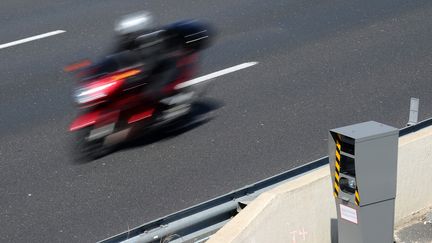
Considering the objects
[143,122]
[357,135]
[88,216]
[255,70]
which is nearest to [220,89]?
[255,70]

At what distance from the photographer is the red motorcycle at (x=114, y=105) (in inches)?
382

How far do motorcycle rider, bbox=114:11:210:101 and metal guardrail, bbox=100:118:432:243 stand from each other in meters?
2.69

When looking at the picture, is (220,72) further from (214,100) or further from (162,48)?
(162,48)

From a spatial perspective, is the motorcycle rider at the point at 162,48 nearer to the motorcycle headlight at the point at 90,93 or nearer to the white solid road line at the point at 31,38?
the motorcycle headlight at the point at 90,93

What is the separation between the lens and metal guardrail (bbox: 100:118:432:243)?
23.1 feet

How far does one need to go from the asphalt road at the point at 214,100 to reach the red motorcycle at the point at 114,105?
0.77ft

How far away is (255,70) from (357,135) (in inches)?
213

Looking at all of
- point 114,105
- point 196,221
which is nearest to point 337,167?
point 196,221

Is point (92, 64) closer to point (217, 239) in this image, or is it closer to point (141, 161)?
point (141, 161)

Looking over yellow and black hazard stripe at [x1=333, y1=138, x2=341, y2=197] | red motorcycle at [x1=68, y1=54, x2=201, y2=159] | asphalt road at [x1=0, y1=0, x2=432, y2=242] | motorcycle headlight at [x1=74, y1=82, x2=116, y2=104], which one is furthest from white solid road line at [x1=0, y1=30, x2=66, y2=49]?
yellow and black hazard stripe at [x1=333, y1=138, x2=341, y2=197]

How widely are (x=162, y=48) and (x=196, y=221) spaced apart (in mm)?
3408

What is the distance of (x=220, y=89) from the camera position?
11.8 meters

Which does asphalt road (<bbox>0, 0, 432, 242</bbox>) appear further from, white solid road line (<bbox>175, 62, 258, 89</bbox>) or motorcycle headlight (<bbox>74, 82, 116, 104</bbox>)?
motorcycle headlight (<bbox>74, 82, 116, 104</bbox>)

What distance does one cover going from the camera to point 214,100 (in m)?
11.4
